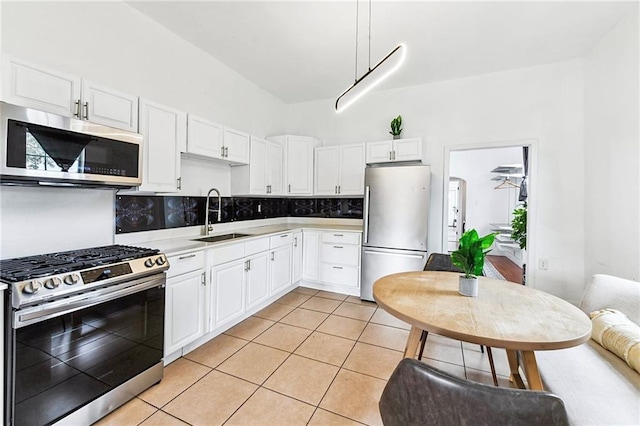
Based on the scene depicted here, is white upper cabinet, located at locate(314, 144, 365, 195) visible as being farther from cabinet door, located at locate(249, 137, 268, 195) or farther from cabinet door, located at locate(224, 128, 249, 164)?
cabinet door, located at locate(224, 128, 249, 164)

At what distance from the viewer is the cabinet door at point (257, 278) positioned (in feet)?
9.84

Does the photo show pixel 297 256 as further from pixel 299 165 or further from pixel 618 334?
pixel 618 334

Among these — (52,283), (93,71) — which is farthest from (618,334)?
(93,71)

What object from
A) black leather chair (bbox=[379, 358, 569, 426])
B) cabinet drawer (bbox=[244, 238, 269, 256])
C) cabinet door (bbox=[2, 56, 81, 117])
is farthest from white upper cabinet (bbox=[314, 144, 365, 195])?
black leather chair (bbox=[379, 358, 569, 426])

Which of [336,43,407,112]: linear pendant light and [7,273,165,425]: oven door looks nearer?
[7,273,165,425]: oven door

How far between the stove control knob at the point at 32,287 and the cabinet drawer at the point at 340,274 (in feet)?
9.83

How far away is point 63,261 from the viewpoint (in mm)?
1625

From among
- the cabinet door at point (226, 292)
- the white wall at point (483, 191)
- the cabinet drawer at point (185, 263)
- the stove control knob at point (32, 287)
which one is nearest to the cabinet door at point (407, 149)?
the cabinet door at point (226, 292)

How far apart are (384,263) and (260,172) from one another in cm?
198

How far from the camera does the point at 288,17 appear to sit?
255cm

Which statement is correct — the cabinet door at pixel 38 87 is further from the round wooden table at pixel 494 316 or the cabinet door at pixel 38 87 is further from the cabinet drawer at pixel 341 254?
the cabinet drawer at pixel 341 254

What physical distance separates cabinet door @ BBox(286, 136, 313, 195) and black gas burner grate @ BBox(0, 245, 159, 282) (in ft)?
8.14

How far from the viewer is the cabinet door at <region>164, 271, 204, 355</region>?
213cm

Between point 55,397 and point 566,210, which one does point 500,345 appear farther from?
point 566,210
